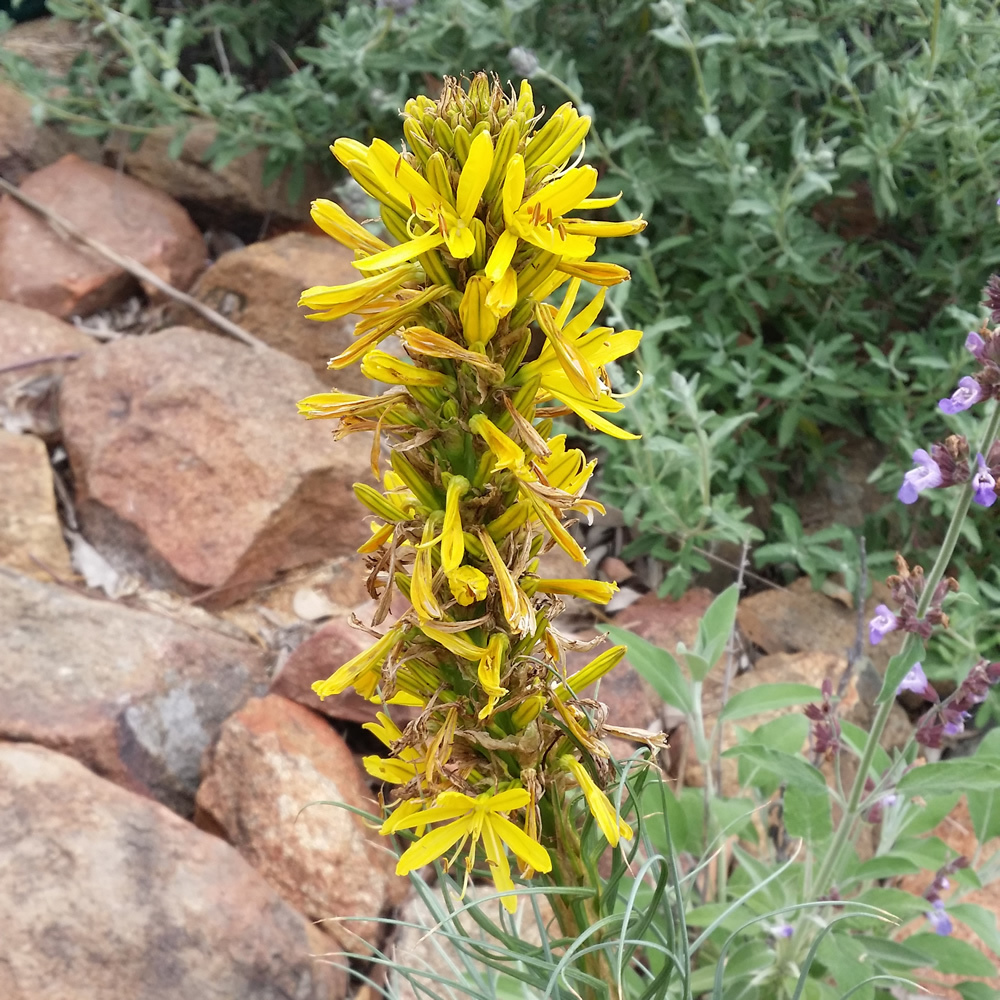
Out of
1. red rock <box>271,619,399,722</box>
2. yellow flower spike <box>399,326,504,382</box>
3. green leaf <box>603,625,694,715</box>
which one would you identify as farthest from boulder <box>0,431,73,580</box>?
yellow flower spike <box>399,326,504,382</box>

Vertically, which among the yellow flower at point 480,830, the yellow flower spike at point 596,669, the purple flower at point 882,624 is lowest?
the purple flower at point 882,624

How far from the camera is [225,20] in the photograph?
4238 millimetres

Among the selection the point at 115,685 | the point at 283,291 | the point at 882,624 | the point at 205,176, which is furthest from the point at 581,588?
the point at 205,176

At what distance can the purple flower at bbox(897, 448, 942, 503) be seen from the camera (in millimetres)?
1365

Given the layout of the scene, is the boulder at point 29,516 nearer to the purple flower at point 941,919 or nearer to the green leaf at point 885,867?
the green leaf at point 885,867

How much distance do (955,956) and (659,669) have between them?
29.0 inches

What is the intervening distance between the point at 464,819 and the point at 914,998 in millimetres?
1584

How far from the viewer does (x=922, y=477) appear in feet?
4.52

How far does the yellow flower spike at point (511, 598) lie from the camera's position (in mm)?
891

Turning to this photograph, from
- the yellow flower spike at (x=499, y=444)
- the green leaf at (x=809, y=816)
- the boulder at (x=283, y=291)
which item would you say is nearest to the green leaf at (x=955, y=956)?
the green leaf at (x=809, y=816)

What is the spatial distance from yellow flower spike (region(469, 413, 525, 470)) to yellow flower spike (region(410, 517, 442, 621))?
0.33 ft

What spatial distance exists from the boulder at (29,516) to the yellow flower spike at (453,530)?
2479 millimetres

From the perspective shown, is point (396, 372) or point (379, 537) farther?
point (379, 537)

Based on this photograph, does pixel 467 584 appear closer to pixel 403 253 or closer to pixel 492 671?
pixel 492 671
